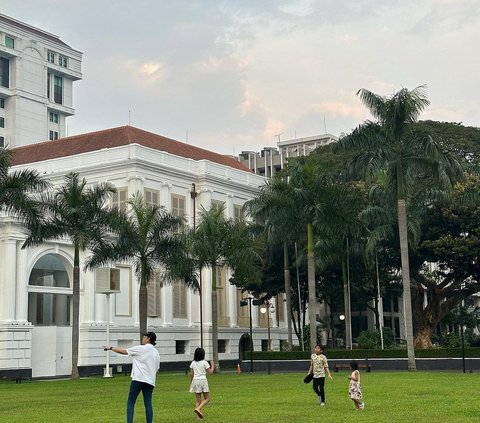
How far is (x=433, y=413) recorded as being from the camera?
18.1 metres

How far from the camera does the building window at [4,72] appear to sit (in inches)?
3696

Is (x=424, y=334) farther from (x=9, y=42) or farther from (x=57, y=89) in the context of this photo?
(x=57, y=89)

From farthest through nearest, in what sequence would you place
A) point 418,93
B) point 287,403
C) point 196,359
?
point 418,93
point 287,403
point 196,359

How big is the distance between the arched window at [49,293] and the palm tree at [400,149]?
859 inches

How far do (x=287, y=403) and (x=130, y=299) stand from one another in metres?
39.6

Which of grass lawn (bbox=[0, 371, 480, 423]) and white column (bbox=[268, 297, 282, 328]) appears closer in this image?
grass lawn (bbox=[0, 371, 480, 423])

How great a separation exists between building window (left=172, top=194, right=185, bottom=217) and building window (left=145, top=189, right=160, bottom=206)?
6.25ft

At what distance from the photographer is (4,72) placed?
94312mm

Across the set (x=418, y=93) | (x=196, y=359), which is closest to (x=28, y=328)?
(x=418, y=93)

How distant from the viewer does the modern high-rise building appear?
308 ft

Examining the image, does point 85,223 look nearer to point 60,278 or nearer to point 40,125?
point 60,278

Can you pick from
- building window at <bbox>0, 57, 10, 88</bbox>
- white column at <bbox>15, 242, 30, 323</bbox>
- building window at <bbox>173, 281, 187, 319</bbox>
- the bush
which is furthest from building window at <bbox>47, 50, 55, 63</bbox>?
the bush

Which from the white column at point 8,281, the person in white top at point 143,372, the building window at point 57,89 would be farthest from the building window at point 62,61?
the person in white top at point 143,372

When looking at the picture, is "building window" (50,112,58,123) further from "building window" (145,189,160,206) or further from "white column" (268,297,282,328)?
Result: "white column" (268,297,282,328)
